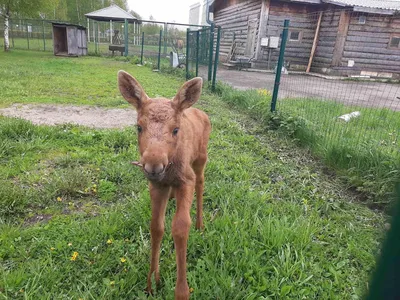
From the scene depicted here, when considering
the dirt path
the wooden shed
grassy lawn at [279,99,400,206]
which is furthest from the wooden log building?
the wooden shed

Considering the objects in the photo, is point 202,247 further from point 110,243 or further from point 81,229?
point 81,229

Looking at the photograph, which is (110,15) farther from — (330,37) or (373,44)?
(373,44)

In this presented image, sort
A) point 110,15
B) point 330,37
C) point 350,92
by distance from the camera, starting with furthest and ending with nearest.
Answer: point 110,15 < point 330,37 < point 350,92

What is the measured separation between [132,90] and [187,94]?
1.47 feet

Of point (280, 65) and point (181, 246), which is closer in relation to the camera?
point (181, 246)

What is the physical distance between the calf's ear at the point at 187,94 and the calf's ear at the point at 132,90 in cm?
26

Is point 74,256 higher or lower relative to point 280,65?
lower

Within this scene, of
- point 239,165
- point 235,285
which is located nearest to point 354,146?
point 239,165

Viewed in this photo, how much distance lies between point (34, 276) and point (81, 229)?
0.64m

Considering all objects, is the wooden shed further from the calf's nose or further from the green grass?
the calf's nose

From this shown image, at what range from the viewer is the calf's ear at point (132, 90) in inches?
93.5

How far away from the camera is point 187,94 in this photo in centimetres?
240

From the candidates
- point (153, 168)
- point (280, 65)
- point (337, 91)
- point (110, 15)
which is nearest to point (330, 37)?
point (337, 91)

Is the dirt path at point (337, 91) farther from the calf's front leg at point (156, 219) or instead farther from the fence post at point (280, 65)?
the calf's front leg at point (156, 219)
